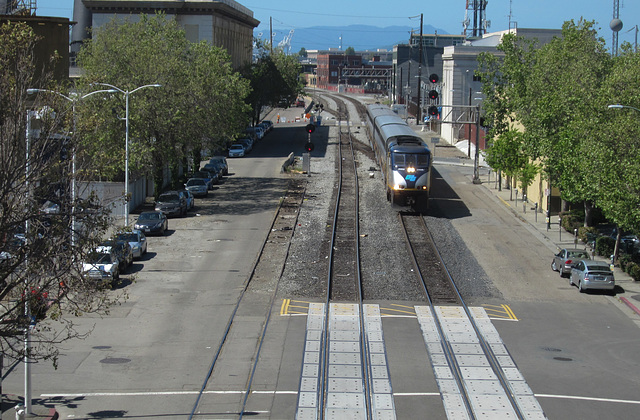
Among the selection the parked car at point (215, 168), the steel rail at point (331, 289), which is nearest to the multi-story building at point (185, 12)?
the parked car at point (215, 168)

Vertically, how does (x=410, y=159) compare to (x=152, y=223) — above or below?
above

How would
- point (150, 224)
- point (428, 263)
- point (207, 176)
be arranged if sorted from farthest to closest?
point (207, 176)
point (150, 224)
point (428, 263)

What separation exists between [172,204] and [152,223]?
507 centimetres

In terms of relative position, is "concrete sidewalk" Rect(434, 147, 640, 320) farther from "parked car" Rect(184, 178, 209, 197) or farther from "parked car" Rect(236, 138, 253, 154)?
"parked car" Rect(184, 178, 209, 197)

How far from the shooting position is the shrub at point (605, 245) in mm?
37219

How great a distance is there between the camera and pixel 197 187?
51594mm

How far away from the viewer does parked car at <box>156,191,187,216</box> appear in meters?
43.9

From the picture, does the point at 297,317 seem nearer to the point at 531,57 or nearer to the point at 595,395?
the point at 595,395

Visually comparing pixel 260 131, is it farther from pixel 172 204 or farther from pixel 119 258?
pixel 119 258

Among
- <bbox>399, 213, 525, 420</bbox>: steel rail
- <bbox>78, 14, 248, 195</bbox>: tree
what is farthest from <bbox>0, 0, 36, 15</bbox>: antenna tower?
<bbox>399, 213, 525, 420</bbox>: steel rail

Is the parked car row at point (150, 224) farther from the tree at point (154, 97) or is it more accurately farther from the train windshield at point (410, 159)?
the train windshield at point (410, 159)

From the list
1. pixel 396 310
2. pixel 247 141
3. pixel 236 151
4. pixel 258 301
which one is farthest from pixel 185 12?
pixel 396 310

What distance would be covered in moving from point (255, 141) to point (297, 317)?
6010 centimetres

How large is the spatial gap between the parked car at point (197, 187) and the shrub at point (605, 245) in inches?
1007
